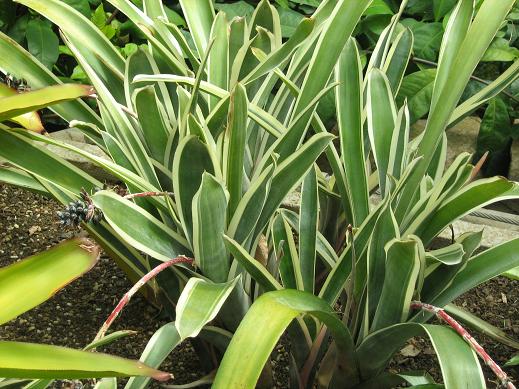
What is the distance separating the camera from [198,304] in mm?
964

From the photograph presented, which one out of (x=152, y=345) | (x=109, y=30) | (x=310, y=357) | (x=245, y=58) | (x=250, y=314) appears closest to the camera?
(x=250, y=314)

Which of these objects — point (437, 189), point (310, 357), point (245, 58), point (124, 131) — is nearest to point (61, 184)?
point (124, 131)

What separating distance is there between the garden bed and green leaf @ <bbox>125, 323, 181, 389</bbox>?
0.38m

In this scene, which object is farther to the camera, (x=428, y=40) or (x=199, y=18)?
(x=428, y=40)

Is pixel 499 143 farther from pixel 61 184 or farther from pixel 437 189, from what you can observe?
pixel 61 184

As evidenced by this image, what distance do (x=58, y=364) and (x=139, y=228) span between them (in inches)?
15.0

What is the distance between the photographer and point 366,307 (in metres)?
1.11

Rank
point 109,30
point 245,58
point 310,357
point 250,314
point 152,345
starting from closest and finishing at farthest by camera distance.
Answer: point 250,314
point 152,345
point 310,357
point 245,58
point 109,30


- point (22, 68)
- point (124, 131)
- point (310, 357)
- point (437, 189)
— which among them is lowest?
point (310, 357)

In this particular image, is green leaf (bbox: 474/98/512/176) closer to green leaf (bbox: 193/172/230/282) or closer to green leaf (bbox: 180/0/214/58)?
green leaf (bbox: 180/0/214/58)

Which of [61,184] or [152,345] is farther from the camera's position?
[61,184]

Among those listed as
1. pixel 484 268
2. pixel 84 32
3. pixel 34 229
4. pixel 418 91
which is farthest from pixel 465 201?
pixel 34 229

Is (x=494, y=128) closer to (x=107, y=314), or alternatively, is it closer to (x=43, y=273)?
(x=107, y=314)

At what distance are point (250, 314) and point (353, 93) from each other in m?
0.51
